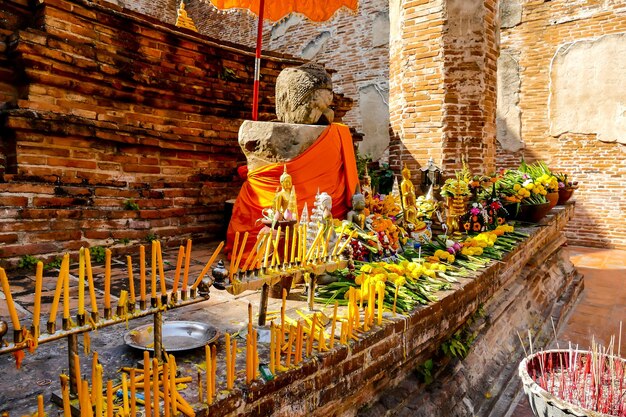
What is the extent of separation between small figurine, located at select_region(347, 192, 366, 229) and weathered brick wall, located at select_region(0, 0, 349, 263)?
1.86 m

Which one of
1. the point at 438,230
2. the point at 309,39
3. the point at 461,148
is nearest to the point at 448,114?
the point at 461,148

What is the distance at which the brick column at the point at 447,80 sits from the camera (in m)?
5.43

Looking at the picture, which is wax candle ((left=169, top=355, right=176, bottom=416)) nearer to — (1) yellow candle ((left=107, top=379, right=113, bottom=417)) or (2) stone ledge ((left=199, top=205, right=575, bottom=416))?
(2) stone ledge ((left=199, top=205, right=575, bottom=416))

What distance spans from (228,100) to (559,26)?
7419 millimetres

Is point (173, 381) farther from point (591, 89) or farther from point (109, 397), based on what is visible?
point (591, 89)

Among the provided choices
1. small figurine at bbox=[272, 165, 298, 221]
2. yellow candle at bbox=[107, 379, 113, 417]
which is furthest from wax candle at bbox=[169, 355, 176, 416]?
small figurine at bbox=[272, 165, 298, 221]

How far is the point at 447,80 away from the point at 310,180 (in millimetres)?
2764

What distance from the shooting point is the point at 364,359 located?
2.08 m

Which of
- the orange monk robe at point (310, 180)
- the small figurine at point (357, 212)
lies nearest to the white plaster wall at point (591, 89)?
the orange monk robe at point (310, 180)

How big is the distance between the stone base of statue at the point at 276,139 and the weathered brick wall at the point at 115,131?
1163mm

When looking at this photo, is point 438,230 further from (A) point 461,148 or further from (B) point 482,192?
(A) point 461,148

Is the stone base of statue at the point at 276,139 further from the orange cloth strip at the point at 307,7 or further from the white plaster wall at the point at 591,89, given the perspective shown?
the white plaster wall at the point at 591,89

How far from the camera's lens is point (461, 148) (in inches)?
219

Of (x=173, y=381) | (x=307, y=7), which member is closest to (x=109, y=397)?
(x=173, y=381)
